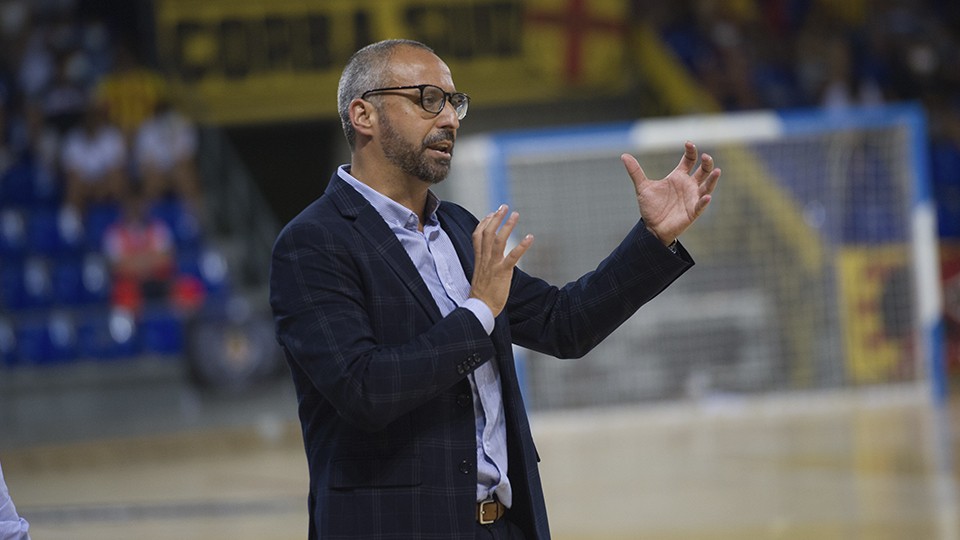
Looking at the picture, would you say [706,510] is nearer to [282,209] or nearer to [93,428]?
[93,428]

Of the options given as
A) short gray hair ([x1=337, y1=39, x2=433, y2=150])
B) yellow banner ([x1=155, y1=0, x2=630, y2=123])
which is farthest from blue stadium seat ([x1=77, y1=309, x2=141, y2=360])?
short gray hair ([x1=337, y1=39, x2=433, y2=150])

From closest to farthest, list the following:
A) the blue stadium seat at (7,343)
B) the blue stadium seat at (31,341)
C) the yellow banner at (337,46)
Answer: the blue stadium seat at (7,343)
the blue stadium seat at (31,341)
the yellow banner at (337,46)

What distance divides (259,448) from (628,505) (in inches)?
198

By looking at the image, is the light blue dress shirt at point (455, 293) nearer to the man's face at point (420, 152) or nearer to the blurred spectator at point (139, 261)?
the man's face at point (420, 152)

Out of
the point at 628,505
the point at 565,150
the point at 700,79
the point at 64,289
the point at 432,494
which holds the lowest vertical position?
the point at 628,505

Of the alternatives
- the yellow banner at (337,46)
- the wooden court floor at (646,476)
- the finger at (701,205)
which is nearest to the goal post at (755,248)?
the wooden court floor at (646,476)

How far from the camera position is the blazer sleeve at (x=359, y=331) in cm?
276

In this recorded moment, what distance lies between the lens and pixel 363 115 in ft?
10.2

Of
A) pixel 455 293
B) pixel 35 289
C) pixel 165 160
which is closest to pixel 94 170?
pixel 165 160

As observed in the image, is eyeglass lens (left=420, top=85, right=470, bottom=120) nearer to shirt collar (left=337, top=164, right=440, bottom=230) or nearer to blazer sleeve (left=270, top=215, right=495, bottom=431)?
shirt collar (left=337, top=164, right=440, bottom=230)

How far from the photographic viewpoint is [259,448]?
1209cm

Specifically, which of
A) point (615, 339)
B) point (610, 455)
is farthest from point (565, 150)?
point (610, 455)

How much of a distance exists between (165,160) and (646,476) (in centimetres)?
844

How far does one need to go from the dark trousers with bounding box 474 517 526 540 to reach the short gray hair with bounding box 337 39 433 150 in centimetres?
92
